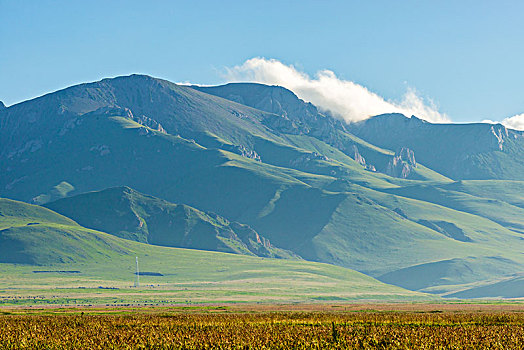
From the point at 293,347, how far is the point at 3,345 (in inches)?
706

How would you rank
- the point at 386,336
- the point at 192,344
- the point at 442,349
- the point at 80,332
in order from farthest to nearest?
the point at 80,332
the point at 386,336
the point at 192,344
the point at 442,349

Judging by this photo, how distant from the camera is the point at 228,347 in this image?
4012 cm

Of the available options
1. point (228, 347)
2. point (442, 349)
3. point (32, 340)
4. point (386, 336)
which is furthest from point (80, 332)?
point (442, 349)

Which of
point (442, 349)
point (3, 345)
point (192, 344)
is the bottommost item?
point (3, 345)

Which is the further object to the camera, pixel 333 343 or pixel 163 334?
pixel 163 334

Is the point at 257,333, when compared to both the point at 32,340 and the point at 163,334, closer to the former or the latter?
the point at 163,334

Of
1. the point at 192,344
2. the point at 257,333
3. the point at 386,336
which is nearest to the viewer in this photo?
the point at 192,344

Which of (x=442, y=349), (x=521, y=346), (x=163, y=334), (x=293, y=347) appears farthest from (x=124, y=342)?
(x=521, y=346)

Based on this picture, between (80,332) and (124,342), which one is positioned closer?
(124,342)

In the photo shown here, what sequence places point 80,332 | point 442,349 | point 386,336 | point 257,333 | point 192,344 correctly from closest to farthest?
point 442,349 → point 192,344 → point 386,336 → point 257,333 → point 80,332

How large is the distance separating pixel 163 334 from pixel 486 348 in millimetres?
21117

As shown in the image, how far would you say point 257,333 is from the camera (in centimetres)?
4862

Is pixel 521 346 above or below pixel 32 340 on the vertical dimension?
above

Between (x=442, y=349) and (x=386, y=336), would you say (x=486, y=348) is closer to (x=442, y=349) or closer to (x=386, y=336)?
(x=442, y=349)
